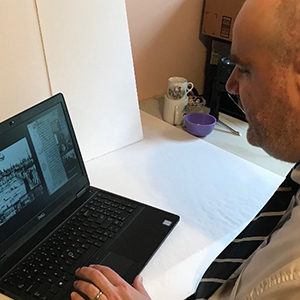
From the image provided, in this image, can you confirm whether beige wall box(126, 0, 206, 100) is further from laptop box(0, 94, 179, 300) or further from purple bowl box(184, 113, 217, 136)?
laptop box(0, 94, 179, 300)

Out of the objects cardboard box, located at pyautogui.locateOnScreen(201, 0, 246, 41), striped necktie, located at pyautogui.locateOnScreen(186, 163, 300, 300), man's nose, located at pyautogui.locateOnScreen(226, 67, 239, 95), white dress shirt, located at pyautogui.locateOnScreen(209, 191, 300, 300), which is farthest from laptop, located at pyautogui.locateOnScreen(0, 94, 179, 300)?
cardboard box, located at pyautogui.locateOnScreen(201, 0, 246, 41)

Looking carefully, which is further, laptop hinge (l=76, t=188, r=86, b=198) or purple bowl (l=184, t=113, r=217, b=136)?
purple bowl (l=184, t=113, r=217, b=136)

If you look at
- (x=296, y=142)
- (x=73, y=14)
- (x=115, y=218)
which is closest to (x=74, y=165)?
(x=115, y=218)

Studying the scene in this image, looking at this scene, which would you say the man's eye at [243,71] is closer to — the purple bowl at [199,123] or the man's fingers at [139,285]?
the man's fingers at [139,285]

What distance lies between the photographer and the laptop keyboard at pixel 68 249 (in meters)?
0.78

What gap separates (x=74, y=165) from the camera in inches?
39.7

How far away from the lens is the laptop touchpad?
838 millimetres

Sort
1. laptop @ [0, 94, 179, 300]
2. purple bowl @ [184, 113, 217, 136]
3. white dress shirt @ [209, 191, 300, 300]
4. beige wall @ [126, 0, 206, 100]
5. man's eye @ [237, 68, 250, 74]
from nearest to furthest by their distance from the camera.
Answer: white dress shirt @ [209, 191, 300, 300], man's eye @ [237, 68, 250, 74], laptop @ [0, 94, 179, 300], purple bowl @ [184, 113, 217, 136], beige wall @ [126, 0, 206, 100]

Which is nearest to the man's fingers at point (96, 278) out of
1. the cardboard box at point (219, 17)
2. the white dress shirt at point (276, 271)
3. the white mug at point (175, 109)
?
the white dress shirt at point (276, 271)

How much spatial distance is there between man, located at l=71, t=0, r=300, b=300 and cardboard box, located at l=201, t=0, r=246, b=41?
2.87ft

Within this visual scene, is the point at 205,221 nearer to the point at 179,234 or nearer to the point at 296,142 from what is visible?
the point at 179,234

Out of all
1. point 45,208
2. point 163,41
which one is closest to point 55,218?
point 45,208

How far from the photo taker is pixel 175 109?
57.1 inches

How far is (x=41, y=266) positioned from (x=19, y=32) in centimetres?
54
